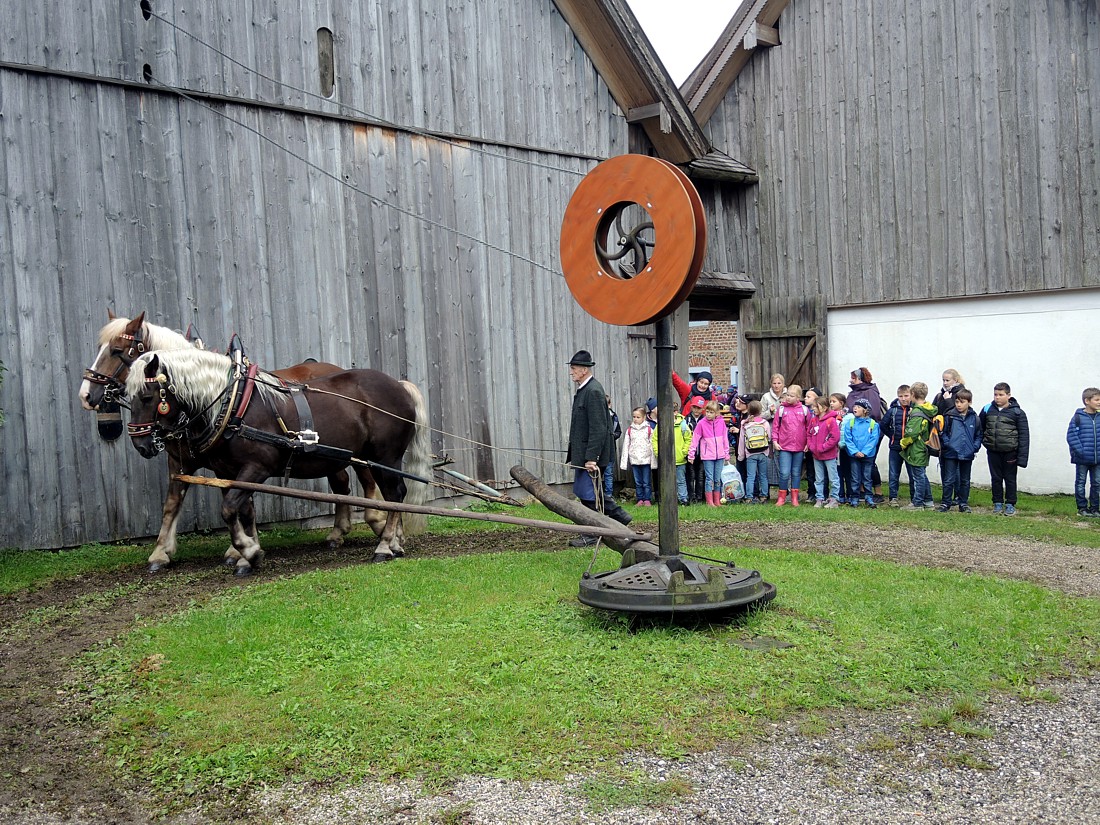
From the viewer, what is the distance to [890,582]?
294 inches

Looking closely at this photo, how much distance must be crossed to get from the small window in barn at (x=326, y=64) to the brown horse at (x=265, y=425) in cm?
378

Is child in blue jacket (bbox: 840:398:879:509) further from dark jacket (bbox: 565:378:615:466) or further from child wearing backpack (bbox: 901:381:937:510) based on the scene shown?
dark jacket (bbox: 565:378:615:466)

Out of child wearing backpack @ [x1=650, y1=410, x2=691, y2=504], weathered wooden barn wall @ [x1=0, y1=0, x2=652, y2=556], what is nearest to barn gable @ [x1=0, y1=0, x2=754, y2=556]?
weathered wooden barn wall @ [x1=0, y1=0, x2=652, y2=556]

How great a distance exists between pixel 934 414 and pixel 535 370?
521cm

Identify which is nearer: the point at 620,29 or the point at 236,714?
the point at 236,714

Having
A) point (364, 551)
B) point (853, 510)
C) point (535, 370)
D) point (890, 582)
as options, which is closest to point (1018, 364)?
point (853, 510)

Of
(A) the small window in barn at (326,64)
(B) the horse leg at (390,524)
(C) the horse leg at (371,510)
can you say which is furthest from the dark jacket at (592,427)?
(A) the small window in barn at (326,64)

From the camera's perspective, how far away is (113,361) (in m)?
8.33

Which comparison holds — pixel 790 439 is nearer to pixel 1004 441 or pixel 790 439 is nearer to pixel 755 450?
pixel 755 450

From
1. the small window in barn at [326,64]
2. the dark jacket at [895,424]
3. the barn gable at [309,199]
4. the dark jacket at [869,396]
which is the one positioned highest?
A: the small window in barn at [326,64]

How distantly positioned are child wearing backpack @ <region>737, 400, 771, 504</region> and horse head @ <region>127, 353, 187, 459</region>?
25.6 ft

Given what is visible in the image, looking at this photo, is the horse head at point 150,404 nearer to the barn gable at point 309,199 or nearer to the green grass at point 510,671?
the green grass at point 510,671

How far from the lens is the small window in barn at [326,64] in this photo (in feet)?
36.8

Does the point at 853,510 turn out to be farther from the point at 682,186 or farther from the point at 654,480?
the point at 682,186
